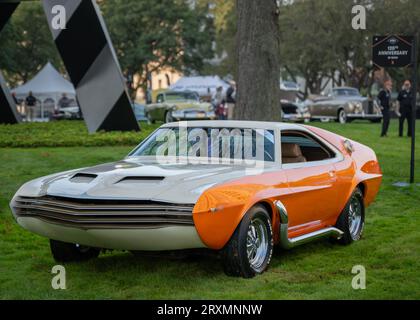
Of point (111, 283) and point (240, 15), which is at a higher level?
point (240, 15)

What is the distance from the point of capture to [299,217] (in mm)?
7301

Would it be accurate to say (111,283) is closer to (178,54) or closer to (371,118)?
(371,118)

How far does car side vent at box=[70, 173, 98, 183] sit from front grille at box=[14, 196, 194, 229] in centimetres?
28

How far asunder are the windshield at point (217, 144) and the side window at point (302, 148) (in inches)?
18.7

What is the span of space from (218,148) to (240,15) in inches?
238

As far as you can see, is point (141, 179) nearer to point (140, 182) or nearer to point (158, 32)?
point (140, 182)

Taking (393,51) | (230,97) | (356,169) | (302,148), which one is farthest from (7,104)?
(356,169)

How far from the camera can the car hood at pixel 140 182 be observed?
6.15 metres

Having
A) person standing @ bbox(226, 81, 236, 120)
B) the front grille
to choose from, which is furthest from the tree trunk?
person standing @ bbox(226, 81, 236, 120)

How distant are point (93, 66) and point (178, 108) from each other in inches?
457

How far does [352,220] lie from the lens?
8.41m

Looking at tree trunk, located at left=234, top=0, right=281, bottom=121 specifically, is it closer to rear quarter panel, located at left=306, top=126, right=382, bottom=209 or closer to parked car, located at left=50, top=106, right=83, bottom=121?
rear quarter panel, located at left=306, top=126, right=382, bottom=209

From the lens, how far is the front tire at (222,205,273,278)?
6.32m
